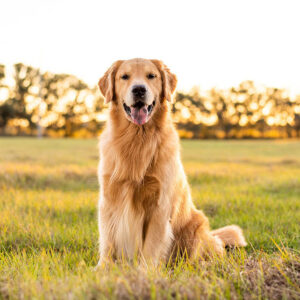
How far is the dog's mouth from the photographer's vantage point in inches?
131

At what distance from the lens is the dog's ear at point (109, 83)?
3.55 metres

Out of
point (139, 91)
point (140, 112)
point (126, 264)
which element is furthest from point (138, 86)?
point (126, 264)

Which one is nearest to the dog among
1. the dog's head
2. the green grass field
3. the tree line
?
the dog's head

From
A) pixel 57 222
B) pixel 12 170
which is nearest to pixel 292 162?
pixel 12 170

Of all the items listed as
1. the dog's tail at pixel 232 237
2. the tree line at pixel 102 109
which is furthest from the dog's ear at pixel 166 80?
the tree line at pixel 102 109

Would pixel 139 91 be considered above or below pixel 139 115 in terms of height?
above

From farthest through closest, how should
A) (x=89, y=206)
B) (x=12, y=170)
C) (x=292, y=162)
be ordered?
(x=292, y=162) → (x=12, y=170) → (x=89, y=206)

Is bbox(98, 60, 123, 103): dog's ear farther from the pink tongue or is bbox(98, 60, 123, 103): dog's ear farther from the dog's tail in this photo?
the dog's tail

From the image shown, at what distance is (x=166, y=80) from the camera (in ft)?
12.0

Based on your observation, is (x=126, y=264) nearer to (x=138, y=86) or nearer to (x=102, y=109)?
(x=138, y=86)

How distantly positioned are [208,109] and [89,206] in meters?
48.1

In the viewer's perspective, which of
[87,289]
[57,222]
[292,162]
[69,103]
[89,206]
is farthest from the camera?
[69,103]

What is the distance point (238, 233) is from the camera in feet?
12.1

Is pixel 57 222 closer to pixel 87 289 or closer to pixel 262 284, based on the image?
pixel 87 289
